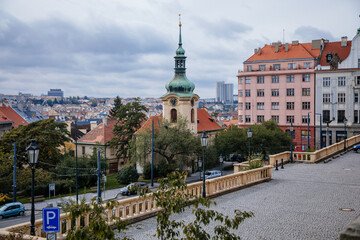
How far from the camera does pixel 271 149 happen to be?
56594mm

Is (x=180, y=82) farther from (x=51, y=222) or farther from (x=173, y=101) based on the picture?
(x=51, y=222)

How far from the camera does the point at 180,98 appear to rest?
6050 cm

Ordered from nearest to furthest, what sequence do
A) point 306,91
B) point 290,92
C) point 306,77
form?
point 306,77 < point 306,91 < point 290,92

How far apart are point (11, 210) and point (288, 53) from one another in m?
A: 54.0

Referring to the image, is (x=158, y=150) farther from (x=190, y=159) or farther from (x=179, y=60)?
(x=179, y=60)

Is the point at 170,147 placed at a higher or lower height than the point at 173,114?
lower

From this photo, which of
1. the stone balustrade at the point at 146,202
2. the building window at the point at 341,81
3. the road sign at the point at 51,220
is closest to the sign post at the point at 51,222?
the road sign at the point at 51,220

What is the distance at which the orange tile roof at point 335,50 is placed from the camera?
223 feet

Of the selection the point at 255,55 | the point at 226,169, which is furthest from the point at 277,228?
the point at 255,55

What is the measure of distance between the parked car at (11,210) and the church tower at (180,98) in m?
28.3

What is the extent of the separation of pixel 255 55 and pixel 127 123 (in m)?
27.4

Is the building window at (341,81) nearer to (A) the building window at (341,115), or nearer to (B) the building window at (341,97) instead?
(B) the building window at (341,97)

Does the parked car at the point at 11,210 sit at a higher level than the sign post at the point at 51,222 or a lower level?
lower


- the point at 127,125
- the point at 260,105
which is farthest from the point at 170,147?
the point at 260,105
